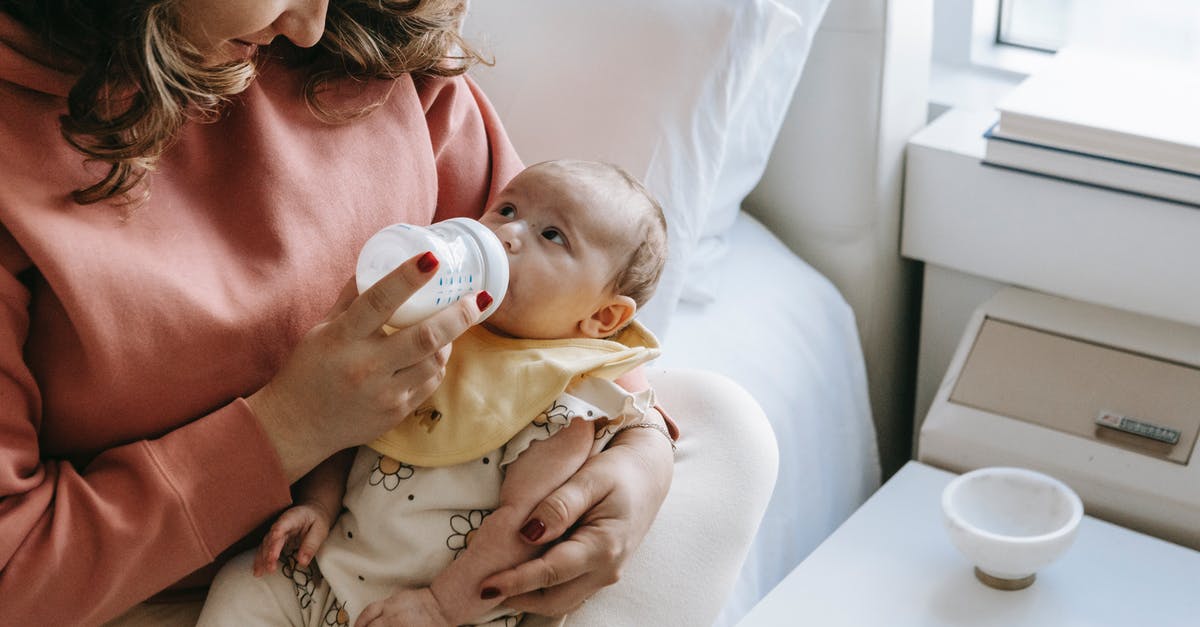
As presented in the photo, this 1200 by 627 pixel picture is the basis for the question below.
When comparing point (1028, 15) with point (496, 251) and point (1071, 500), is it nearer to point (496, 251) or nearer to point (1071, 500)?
point (1071, 500)

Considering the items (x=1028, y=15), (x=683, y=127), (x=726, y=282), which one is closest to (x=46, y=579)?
(x=683, y=127)

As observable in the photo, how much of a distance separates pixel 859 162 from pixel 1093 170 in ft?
0.99

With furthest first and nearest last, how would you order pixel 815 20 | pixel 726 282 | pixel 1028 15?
pixel 1028 15 < pixel 726 282 < pixel 815 20

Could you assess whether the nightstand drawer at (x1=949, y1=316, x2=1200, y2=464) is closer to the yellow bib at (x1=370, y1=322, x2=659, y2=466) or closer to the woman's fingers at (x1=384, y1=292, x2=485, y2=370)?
the yellow bib at (x1=370, y1=322, x2=659, y2=466)

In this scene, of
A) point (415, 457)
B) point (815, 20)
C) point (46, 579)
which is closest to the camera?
point (46, 579)

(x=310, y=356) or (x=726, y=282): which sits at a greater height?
A: (x=310, y=356)

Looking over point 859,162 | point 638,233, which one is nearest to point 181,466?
point 638,233

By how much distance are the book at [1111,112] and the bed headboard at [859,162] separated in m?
0.16

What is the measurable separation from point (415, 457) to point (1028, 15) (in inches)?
49.0

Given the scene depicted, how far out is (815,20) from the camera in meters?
1.48

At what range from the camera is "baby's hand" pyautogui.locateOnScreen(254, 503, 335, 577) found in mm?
917

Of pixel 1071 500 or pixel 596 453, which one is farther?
pixel 1071 500

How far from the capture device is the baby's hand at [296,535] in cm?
92

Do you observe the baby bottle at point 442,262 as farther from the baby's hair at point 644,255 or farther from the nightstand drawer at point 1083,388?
the nightstand drawer at point 1083,388
